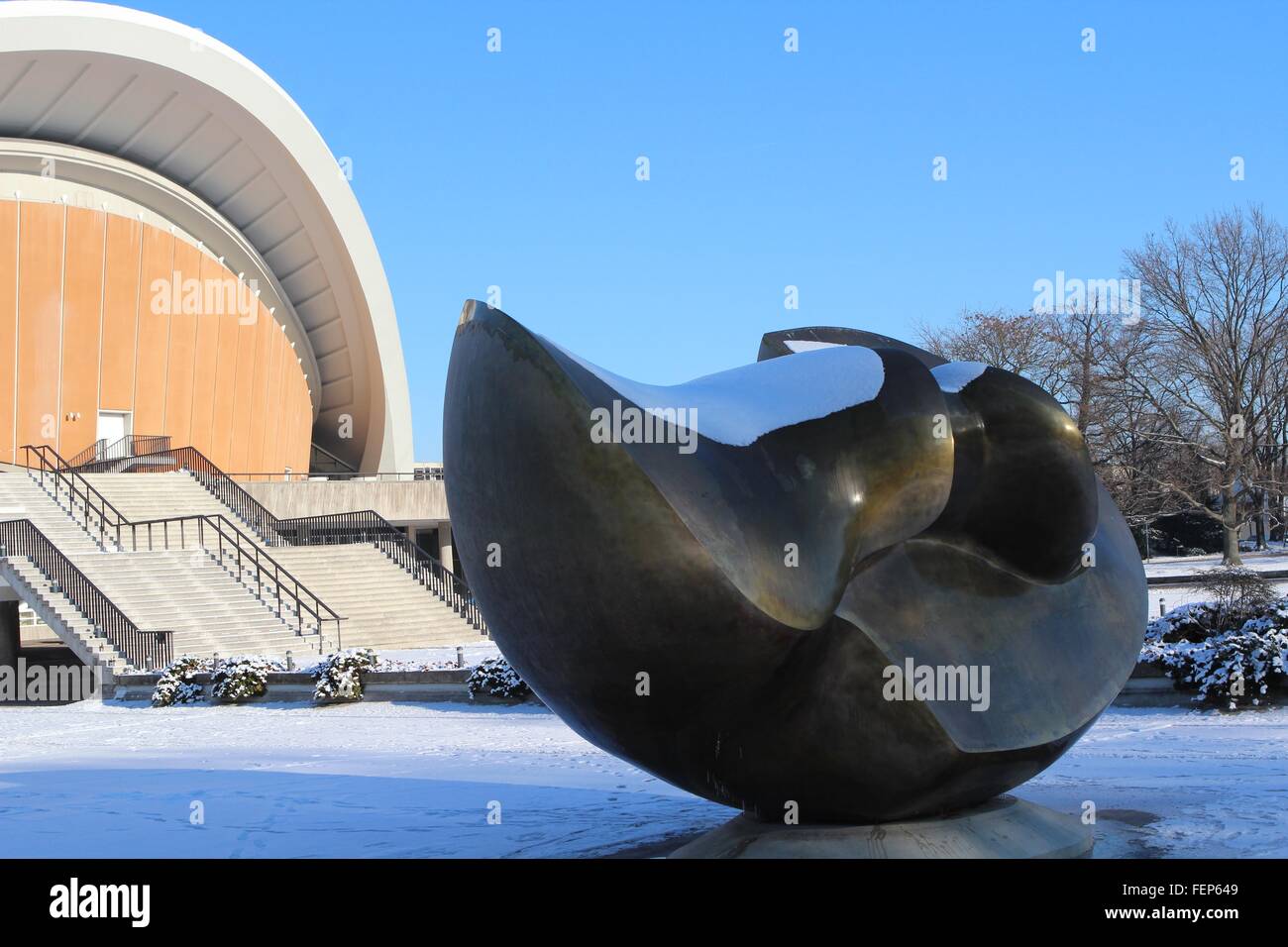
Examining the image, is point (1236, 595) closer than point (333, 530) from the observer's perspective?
Yes

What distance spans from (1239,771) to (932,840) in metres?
4.72

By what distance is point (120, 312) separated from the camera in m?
39.5

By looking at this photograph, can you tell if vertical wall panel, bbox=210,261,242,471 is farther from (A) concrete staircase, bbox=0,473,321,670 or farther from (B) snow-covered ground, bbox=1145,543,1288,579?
(B) snow-covered ground, bbox=1145,543,1288,579

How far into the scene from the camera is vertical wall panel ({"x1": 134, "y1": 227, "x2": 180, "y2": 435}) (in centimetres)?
4025

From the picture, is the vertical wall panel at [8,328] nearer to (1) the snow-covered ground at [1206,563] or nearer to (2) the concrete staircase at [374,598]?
(2) the concrete staircase at [374,598]

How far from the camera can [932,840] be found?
6.50 metres

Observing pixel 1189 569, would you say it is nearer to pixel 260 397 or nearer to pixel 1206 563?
pixel 1206 563

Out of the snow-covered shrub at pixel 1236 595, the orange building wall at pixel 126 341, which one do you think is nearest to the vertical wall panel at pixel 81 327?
the orange building wall at pixel 126 341

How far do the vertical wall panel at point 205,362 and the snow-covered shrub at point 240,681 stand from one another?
24487 millimetres

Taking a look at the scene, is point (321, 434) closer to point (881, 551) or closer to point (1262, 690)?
point (1262, 690)

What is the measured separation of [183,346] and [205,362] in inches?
39.8

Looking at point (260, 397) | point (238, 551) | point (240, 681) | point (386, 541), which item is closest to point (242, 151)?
point (260, 397)

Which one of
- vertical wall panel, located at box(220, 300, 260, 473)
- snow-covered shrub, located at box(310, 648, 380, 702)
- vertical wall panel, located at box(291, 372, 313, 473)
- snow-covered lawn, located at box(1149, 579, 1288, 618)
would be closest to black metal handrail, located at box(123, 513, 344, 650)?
snow-covered shrub, located at box(310, 648, 380, 702)

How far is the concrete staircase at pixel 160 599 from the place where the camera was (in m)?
22.4
